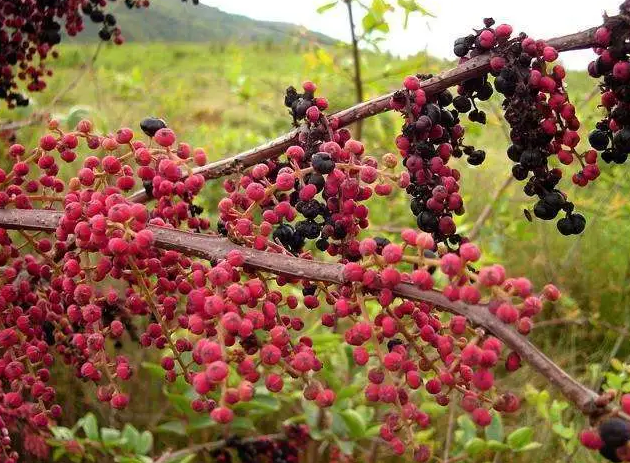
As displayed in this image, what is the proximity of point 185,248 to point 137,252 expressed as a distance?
6 cm

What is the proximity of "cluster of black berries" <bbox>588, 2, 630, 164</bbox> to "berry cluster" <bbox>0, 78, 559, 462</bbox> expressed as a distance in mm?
220

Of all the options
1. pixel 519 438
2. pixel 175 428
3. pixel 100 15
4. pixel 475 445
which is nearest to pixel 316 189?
pixel 100 15

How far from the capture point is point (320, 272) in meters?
0.81

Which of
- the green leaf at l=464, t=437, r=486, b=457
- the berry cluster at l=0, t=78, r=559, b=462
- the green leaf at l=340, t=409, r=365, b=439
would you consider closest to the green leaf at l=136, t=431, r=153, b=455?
the green leaf at l=340, t=409, r=365, b=439

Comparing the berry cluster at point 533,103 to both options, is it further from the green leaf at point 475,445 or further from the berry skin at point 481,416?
the green leaf at point 475,445

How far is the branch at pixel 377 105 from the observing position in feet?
3.21

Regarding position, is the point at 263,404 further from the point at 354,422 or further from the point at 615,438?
the point at 615,438

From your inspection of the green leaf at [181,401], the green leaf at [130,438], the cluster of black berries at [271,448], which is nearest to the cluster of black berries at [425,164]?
the green leaf at [181,401]

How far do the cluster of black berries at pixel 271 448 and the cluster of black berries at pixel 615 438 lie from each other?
2.01 m

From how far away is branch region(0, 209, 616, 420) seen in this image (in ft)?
1.99

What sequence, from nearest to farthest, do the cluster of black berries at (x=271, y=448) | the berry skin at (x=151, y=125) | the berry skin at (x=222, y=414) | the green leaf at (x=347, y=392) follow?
the berry skin at (x=222, y=414) → the berry skin at (x=151, y=125) → the green leaf at (x=347, y=392) → the cluster of black berries at (x=271, y=448)

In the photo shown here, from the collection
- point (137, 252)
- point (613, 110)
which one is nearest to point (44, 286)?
point (137, 252)

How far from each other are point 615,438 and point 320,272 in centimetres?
36

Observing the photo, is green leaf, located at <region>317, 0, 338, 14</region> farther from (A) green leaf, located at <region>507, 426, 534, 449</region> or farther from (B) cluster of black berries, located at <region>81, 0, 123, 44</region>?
(A) green leaf, located at <region>507, 426, 534, 449</region>
